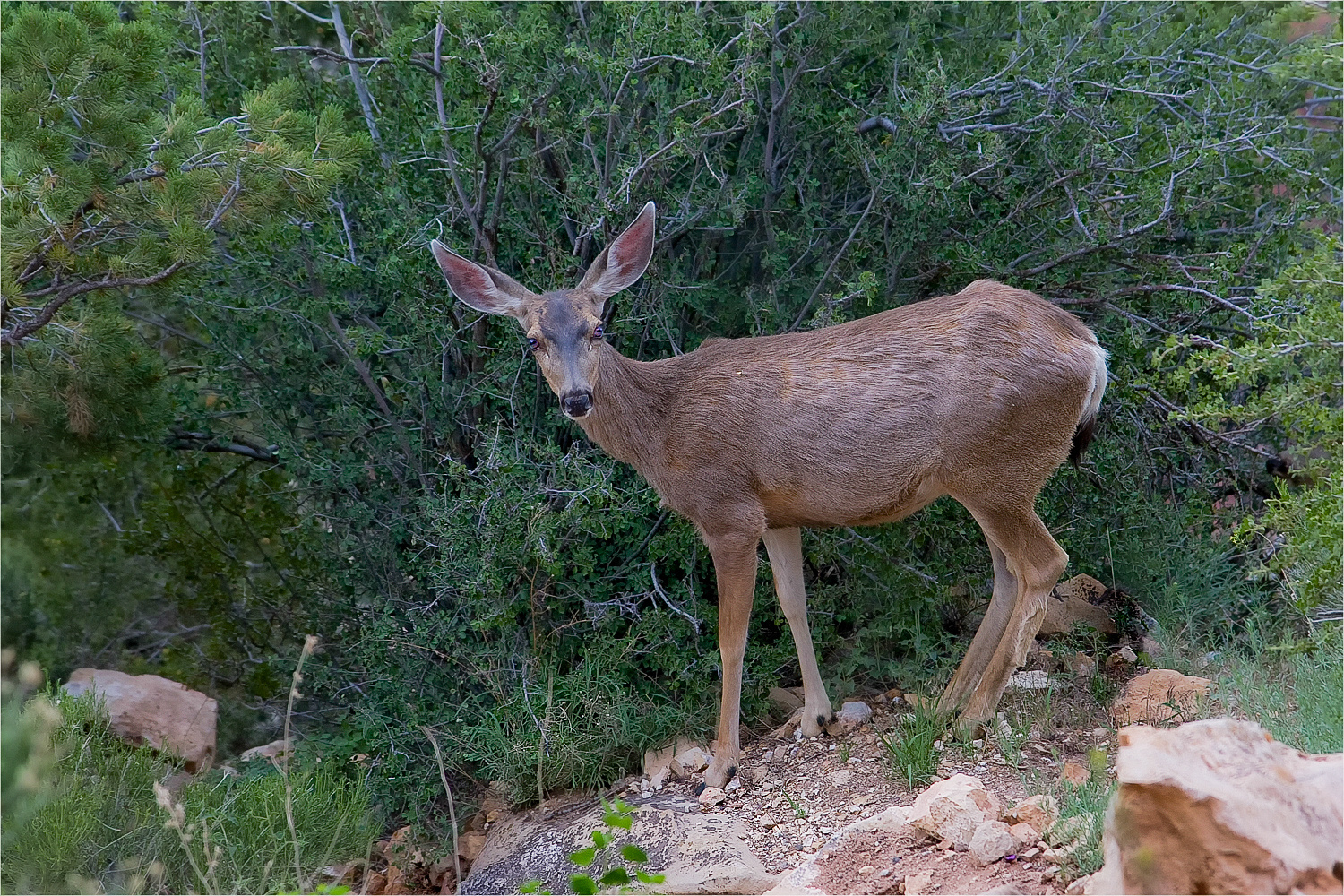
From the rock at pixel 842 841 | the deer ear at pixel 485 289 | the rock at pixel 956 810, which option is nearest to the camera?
the rock at pixel 956 810

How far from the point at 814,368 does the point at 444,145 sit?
102 inches

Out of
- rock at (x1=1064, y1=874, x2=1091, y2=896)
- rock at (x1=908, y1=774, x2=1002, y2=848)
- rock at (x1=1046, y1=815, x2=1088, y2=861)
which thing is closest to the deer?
rock at (x1=908, y1=774, x2=1002, y2=848)

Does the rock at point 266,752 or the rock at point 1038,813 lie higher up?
the rock at point 1038,813

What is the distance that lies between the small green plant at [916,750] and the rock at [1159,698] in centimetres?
99

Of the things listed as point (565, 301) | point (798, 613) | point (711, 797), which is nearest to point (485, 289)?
point (565, 301)

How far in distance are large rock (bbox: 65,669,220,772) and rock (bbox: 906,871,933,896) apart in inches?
197

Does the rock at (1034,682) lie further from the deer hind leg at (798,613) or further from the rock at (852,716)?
the deer hind leg at (798,613)

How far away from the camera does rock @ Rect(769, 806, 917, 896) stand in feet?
16.5

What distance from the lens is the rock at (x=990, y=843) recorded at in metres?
4.73

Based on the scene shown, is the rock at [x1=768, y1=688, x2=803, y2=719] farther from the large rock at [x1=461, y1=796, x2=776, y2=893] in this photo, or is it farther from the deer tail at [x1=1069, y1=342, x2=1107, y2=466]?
the deer tail at [x1=1069, y1=342, x2=1107, y2=466]

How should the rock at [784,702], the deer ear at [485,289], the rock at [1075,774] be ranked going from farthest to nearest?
the rock at [784,702], the deer ear at [485,289], the rock at [1075,774]

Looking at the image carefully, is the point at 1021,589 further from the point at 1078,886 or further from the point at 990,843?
the point at 1078,886

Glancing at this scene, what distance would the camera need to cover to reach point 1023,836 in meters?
4.83

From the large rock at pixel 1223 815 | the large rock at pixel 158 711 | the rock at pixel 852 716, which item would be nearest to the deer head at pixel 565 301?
the rock at pixel 852 716
